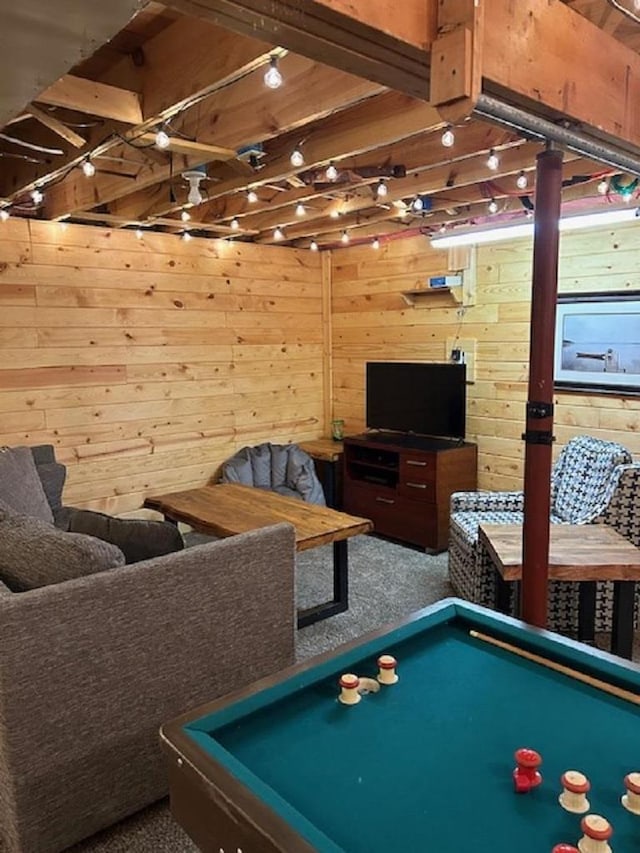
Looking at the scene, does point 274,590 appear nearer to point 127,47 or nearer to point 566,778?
point 566,778

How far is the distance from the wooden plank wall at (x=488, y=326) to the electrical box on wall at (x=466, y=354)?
0.14ft

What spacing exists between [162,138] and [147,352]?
8.87 feet

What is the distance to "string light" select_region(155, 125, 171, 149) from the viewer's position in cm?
255

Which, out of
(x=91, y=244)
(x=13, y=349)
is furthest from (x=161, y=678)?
(x=91, y=244)

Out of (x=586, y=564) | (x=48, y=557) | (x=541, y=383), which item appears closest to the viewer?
(x=48, y=557)

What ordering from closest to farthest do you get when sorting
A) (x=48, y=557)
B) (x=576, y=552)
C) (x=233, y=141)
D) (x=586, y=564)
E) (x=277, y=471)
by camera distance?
1. (x=48, y=557)
2. (x=233, y=141)
3. (x=586, y=564)
4. (x=576, y=552)
5. (x=277, y=471)

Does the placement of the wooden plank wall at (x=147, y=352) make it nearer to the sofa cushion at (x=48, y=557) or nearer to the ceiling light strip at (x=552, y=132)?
the sofa cushion at (x=48, y=557)

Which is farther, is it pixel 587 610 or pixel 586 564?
pixel 587 610

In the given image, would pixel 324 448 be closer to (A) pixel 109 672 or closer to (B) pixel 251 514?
(B) pixel 251 514

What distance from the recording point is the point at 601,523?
353 cm

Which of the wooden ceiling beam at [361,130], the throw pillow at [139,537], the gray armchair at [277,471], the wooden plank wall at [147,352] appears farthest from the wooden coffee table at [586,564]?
the wooden plank wall at [147,352]

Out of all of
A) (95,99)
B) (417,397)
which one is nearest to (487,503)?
(417,397)

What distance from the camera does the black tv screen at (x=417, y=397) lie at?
4973mm

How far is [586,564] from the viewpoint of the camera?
2.87 metres
